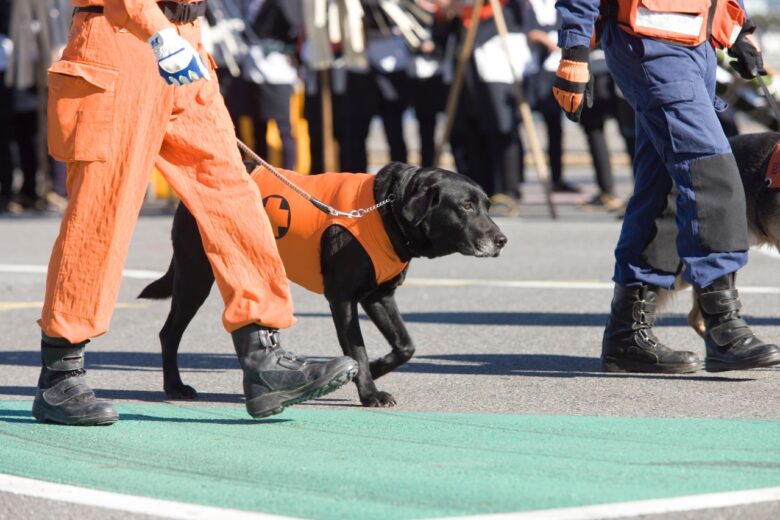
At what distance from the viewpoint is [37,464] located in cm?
482

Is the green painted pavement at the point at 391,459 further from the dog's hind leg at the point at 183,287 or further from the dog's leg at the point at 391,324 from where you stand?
the dog's leg at the point at 391,324

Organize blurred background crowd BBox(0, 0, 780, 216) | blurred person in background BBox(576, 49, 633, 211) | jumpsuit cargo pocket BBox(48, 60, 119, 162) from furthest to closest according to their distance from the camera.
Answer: blurred background crowd BBox(0, 0, 780, 216), blurred person in background BBox(576, 49, 633, 211), jumpsuit cargo pocket BBox(48, 60, 119, 162)

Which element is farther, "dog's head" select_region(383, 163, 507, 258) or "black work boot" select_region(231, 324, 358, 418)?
"dog's head" select_region(383, 163, 507, 258)

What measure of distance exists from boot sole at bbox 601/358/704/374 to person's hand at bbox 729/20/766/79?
121cm

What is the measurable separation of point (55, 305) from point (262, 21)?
9749mm

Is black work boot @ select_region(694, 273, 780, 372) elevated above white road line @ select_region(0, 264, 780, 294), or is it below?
above

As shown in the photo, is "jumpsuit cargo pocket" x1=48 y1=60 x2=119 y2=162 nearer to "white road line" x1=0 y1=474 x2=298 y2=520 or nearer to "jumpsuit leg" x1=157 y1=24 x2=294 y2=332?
"jumpsuit leg" x1=157 y1=24 x2=294 y2=332

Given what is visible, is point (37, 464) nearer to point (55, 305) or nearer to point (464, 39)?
point (55, 305)

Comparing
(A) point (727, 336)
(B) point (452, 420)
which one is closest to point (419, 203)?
(B) point (452, 420)

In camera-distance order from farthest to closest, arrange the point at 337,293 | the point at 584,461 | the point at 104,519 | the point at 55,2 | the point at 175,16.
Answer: the point at 55,2, the point at 337,293, the point at 175,16, the point at 584,461, the point at 104,519

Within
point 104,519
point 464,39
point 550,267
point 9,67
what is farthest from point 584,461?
point 9,67

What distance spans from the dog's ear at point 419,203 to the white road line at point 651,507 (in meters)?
2.05

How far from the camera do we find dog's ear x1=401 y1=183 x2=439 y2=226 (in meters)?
6.00

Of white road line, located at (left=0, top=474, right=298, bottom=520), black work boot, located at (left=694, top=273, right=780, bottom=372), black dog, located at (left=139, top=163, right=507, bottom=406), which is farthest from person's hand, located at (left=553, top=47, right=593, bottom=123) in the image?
white road line, located at (left=0, top=474, right=298, bottom=520)
